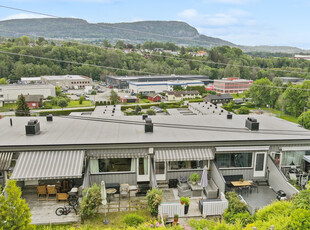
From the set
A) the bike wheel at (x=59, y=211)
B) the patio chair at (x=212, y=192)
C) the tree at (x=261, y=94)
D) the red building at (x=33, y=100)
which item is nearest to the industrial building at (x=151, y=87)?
the tree at (x=261, y=94)

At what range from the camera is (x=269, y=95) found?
57.9 metres

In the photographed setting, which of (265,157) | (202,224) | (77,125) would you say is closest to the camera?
(202,224)

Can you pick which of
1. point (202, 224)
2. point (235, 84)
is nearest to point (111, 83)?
point (235, 84)

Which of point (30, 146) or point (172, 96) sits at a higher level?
point (30, 146)

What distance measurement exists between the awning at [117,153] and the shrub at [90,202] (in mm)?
2143

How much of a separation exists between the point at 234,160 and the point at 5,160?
35.3 feet

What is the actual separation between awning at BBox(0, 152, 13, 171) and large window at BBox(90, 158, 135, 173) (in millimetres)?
3561

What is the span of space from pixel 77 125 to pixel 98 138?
11.1ft

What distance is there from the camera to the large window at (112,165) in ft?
40.5

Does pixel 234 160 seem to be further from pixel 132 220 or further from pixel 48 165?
pixel 48 165

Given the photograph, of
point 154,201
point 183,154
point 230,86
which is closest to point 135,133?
point 183,154

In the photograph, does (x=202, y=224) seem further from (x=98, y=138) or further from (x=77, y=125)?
(x=77, y=125)

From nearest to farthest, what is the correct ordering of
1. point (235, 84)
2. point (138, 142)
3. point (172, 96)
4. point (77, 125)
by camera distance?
point (138, 142) < point (77, 125) < point (172, 96) < point (235, 84)

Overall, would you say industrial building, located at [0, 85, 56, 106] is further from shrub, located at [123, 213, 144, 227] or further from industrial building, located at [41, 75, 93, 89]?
shrub, located at [123, 213, 144, 227]
